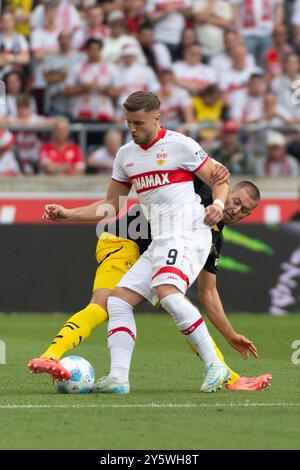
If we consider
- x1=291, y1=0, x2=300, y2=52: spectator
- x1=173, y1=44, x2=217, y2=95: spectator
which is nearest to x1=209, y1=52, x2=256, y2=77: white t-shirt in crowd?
x1=173, y1=44, x2=217, y2=95: spectator

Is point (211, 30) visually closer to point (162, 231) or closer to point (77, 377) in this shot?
point (162, 231)

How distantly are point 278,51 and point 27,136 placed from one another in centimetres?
445

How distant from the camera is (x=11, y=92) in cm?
1706

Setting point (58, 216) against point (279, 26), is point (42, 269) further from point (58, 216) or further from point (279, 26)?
point (58, 216)

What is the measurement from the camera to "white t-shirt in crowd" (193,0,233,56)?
60.5 feet

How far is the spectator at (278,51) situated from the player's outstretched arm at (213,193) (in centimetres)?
1066

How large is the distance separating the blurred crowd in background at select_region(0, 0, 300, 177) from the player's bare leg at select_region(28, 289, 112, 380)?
8217 millimetres

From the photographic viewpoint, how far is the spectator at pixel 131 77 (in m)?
17.4

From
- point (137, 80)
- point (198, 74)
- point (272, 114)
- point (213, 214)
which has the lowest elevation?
point (213, 214)

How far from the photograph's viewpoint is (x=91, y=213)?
332 inches

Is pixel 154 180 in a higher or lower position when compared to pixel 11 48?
lower

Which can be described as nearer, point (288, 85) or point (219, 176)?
point (219, 176)

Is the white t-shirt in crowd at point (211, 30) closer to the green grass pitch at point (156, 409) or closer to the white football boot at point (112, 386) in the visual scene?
the green grass pitch at point (156, 409)

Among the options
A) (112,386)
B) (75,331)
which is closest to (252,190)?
(75,331)
